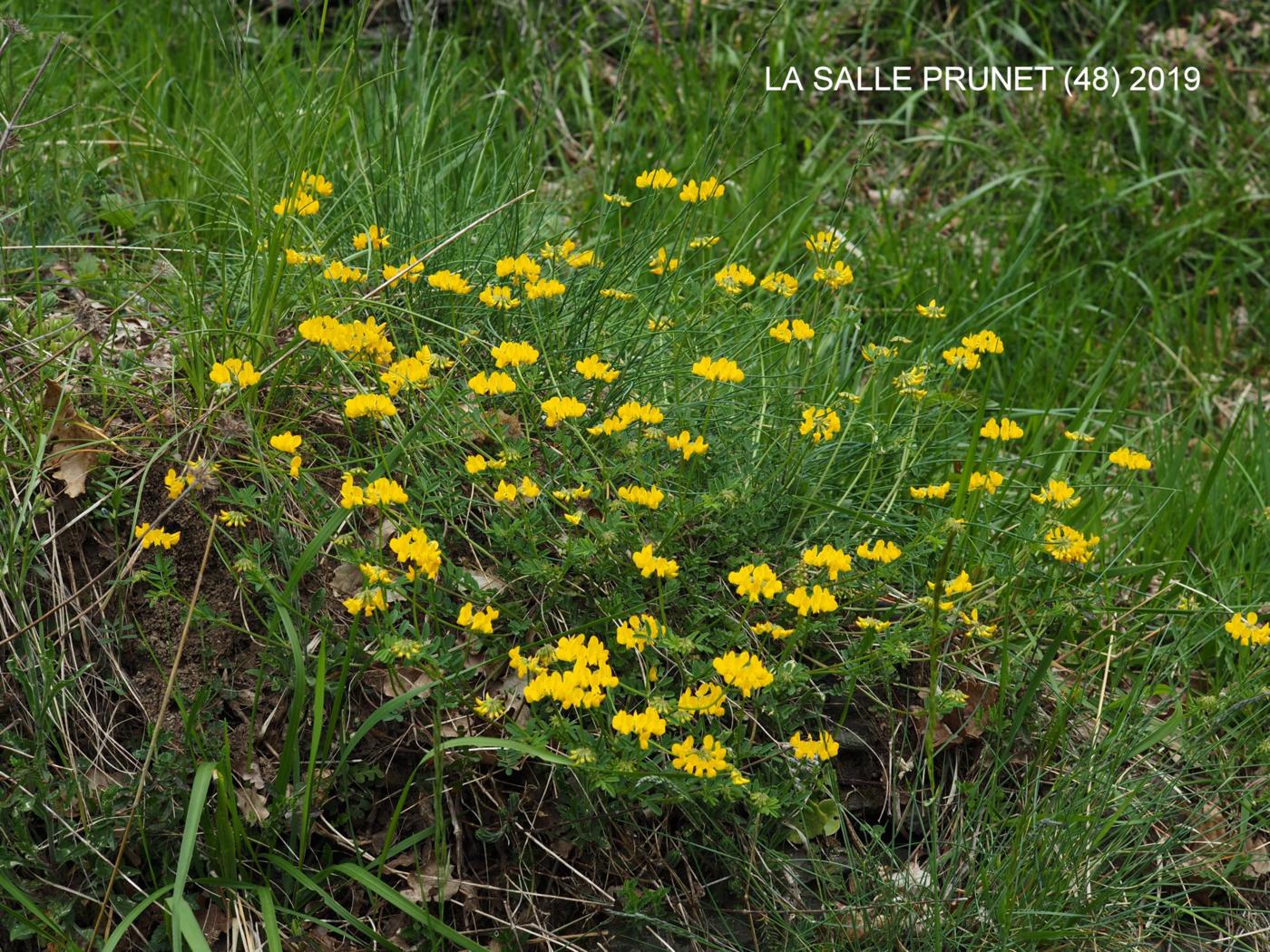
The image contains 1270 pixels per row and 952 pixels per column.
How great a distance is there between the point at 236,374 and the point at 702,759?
98 cm

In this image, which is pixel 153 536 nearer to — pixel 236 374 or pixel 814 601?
pixel 236 374

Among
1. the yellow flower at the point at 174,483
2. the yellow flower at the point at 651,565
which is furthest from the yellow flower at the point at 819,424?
the yellow flower at the point at 174,483

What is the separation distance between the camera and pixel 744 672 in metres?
1.66

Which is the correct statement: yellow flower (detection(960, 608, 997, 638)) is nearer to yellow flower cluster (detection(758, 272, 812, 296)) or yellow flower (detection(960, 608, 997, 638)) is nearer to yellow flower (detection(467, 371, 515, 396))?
yellow flower cluster (detection(758, 272, 812, 296))

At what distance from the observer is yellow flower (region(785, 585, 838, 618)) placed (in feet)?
5.93

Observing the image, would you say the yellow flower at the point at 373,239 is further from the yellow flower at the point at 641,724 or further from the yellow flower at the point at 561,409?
the yellow flower at the point at 641,724

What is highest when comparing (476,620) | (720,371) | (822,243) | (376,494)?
(822,243)

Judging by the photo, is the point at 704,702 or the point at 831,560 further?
the point at 831,560

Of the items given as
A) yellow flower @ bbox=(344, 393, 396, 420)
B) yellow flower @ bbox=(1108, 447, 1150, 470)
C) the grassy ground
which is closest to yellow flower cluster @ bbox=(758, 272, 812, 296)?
the grassy ground

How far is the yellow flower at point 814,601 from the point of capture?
1.81m

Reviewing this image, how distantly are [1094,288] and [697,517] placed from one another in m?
2.59

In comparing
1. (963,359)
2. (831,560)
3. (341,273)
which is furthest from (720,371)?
(341,273)

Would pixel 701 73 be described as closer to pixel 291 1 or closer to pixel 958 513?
pixel 291 1

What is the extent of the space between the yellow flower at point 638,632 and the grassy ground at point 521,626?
98 mm
